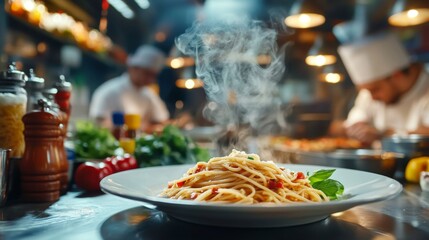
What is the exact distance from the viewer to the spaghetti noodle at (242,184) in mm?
1026

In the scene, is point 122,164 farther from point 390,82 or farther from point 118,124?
point 390,82

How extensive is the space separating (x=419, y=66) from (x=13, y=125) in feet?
13.7

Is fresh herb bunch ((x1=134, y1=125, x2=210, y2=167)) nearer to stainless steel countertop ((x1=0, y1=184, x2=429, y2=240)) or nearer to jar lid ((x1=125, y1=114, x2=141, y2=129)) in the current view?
jar lid ((x1=125, y1=114, x2=141, y2=129))

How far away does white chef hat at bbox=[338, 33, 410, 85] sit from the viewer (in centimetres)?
415

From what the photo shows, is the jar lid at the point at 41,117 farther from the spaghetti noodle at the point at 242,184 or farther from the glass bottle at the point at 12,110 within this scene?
the spaghetti noodle at the point at 242,184

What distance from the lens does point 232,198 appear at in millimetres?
1008

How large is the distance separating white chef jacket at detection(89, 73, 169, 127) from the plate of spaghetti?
3.90 meters

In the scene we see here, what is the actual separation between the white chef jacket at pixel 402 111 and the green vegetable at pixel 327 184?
9.81ft

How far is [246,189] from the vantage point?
108cm

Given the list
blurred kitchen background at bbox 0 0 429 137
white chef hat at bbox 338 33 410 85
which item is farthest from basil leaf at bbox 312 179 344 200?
white chef hat at bbox 338 33 410 85

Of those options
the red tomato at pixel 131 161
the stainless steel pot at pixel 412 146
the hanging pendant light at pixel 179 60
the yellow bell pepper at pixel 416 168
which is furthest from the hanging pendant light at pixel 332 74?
the red tomato at pixel 131 161

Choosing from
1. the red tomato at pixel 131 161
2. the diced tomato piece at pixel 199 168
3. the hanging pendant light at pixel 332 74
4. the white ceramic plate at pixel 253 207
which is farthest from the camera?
the hanging pendant light at pixel 332 74

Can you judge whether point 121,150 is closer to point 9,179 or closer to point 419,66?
point 9,179

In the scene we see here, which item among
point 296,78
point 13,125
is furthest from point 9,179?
point 296,78
